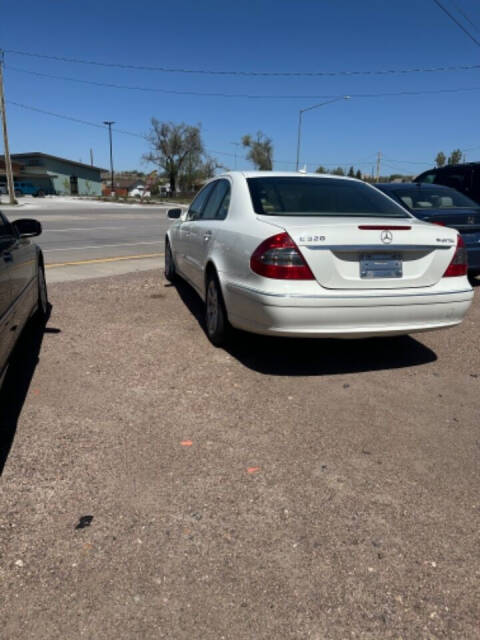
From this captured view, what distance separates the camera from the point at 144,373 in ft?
13.1

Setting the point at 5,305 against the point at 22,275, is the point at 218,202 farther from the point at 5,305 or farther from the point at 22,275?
the point at 5,305

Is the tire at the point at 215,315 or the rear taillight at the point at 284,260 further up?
the rear taillight at the point at 284,260

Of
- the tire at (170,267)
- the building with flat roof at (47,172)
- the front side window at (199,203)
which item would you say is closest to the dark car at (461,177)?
the tire at (170,267)

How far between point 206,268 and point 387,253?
1769 millimetres

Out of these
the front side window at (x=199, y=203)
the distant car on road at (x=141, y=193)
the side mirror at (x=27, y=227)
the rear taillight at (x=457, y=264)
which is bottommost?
the distant car on road at (x=141, y=193)

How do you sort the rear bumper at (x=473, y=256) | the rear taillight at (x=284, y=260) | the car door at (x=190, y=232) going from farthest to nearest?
the rear bumper at (x=473, y=256) < the car door at (x=190, y=232) < the rear taillight at (x=284, y=260)

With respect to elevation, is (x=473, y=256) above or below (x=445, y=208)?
below

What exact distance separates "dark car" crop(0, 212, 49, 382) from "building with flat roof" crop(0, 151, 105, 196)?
65843 millimetres

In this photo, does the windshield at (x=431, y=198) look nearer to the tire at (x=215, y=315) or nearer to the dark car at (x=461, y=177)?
the dark car at (x=461, y=177)

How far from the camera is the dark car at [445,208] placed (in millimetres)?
6602

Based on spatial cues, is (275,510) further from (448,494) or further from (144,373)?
(144,373)

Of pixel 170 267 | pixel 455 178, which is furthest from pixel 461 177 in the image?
pixel 170 267

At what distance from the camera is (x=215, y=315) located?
4508 mm

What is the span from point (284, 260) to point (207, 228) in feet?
5.11
